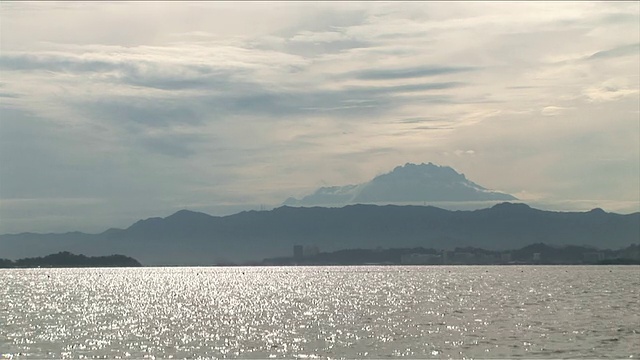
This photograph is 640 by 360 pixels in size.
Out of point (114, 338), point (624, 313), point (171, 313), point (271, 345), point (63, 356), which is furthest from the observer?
point (171, 313)

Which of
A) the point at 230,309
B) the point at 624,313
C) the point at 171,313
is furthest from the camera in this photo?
the point at 230,309

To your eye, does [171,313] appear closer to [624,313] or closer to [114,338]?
[114,338]

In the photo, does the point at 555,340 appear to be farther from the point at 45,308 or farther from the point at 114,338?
the point at 45,308

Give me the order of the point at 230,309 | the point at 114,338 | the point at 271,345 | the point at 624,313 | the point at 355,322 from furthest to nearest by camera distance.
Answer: the point at 230,309
the point at 624,313
the point at 355,322
the point at 114,338
the point at 271,345

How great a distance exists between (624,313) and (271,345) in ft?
219

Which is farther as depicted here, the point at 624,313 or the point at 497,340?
the point at 624,313

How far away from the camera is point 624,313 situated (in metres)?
141

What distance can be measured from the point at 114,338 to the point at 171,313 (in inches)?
1817

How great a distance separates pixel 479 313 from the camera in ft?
463

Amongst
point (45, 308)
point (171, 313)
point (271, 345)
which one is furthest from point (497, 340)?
point (45, 308)

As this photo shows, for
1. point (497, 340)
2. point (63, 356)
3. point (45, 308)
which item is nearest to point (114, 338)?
point (63, 356)

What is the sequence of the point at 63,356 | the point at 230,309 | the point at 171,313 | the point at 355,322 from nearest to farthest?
the point at 63,356
the point at 355,322
the point at 171,313
the point at 230,309

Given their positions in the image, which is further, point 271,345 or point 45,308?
point 45,308

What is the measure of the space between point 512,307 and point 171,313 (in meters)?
58.5
